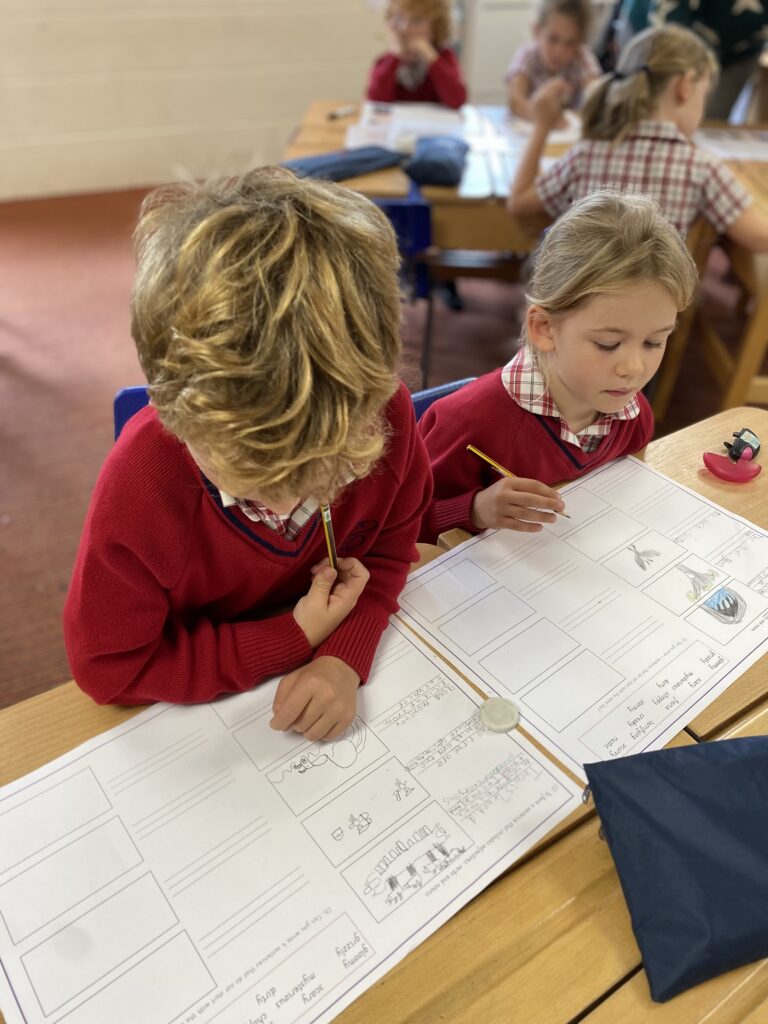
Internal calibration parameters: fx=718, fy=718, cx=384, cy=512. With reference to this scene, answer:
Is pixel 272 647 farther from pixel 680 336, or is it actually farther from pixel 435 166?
pixel 680 336

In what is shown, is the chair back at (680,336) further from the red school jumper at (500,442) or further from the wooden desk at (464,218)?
the red school jumper at (500,442)

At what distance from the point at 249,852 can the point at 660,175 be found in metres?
1.73

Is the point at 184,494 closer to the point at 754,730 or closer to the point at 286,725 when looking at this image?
the point at 286,725

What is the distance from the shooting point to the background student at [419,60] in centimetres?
270

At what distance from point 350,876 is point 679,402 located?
8.05 ft

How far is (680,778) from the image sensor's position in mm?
604

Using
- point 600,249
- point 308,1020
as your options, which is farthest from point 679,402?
point 308,1020

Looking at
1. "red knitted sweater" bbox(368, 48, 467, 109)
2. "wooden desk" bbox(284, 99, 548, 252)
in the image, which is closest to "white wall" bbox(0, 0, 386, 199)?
"red knitted sweater" bbox(368, 48, 467, 109)

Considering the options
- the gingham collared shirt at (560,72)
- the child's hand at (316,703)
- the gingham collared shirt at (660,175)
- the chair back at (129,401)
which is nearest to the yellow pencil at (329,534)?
the child's hand at (316,703)

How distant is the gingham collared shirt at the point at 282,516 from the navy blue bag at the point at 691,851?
0.36 meters

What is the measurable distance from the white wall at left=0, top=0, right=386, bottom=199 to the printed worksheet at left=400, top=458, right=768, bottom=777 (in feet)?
10.4

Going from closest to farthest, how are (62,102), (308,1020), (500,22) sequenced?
(308,1020)
(62,102)
(500,22)

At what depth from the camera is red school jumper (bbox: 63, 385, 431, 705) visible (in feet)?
2.14

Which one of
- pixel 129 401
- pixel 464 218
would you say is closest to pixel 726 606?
pixel 129 401
